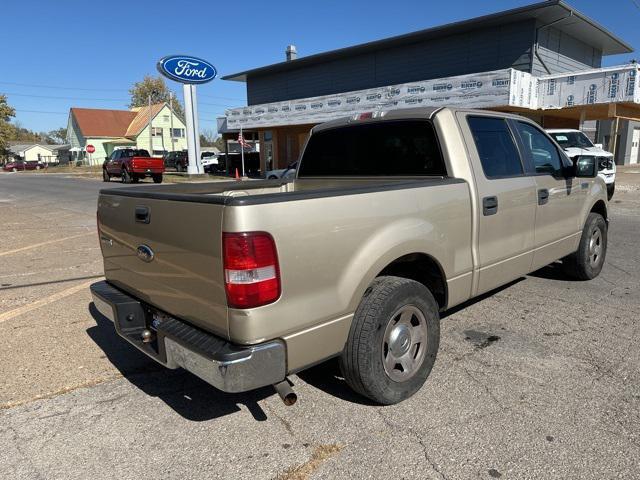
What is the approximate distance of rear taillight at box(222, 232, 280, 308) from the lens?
7.40 ft

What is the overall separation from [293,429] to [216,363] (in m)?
0.81

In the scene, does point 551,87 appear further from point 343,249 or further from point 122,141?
point 122,141

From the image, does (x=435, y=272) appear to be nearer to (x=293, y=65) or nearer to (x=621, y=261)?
(x=621, y=261)

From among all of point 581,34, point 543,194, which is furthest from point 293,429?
point 581,34

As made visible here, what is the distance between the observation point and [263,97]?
115ft

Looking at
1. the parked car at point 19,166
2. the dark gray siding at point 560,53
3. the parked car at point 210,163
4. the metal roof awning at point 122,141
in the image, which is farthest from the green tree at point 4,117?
the dark gray siding at point 560,53

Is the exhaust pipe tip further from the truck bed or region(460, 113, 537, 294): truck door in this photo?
region(460, 113, 537, 294): truck door

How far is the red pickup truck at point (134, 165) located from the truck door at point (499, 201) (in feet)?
80.5

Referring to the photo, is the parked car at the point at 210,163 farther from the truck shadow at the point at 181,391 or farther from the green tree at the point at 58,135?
the green tree at the point at 58,135

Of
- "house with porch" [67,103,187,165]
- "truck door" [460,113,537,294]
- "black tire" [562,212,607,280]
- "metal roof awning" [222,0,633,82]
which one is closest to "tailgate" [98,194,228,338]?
"truck door" [460,113,537,294]

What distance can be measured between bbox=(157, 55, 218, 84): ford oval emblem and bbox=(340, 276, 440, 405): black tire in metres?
27.0

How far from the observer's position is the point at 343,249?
258 centimetres

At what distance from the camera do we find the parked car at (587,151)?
42.8ft

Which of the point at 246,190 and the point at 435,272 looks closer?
the point at 435,272
